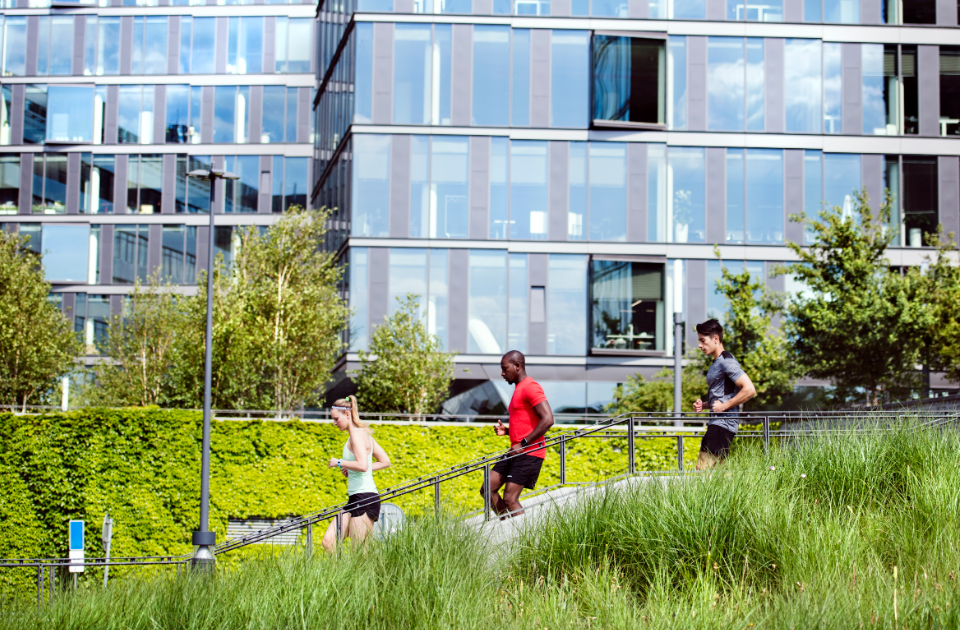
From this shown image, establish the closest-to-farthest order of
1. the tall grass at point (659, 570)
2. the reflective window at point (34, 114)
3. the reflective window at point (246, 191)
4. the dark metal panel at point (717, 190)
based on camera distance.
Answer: the tall grass at point (659, 570) → the dark metal panel at point (717, 190) → the reflective window at point (246, 191) → the reflective window at point (34, 114)

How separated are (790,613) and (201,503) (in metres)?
16.2

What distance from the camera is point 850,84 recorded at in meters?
33.9

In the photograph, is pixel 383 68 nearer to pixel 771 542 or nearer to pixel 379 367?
pixel 379 367

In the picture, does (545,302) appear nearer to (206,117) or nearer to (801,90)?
(801,90)

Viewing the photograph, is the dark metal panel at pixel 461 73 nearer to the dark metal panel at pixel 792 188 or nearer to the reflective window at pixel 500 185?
the reflective window at pixel 500 185

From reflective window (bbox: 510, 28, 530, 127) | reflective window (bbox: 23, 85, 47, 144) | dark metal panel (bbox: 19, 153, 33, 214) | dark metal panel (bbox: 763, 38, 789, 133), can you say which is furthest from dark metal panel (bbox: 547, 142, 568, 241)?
reflective window (bbox: 23, 85, 47, 144)

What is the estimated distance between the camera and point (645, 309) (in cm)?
3209

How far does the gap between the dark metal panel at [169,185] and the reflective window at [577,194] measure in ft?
82.6

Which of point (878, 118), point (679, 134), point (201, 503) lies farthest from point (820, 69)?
point (201, 503)

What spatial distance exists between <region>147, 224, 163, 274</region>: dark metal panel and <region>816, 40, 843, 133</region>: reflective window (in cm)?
3161

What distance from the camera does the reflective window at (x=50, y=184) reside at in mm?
50094

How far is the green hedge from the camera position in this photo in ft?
72.9

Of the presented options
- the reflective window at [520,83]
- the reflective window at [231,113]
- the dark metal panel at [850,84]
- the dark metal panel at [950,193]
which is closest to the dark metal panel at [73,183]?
the reflective window at [231,113]

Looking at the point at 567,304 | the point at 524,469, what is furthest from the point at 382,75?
the point at 524,469
